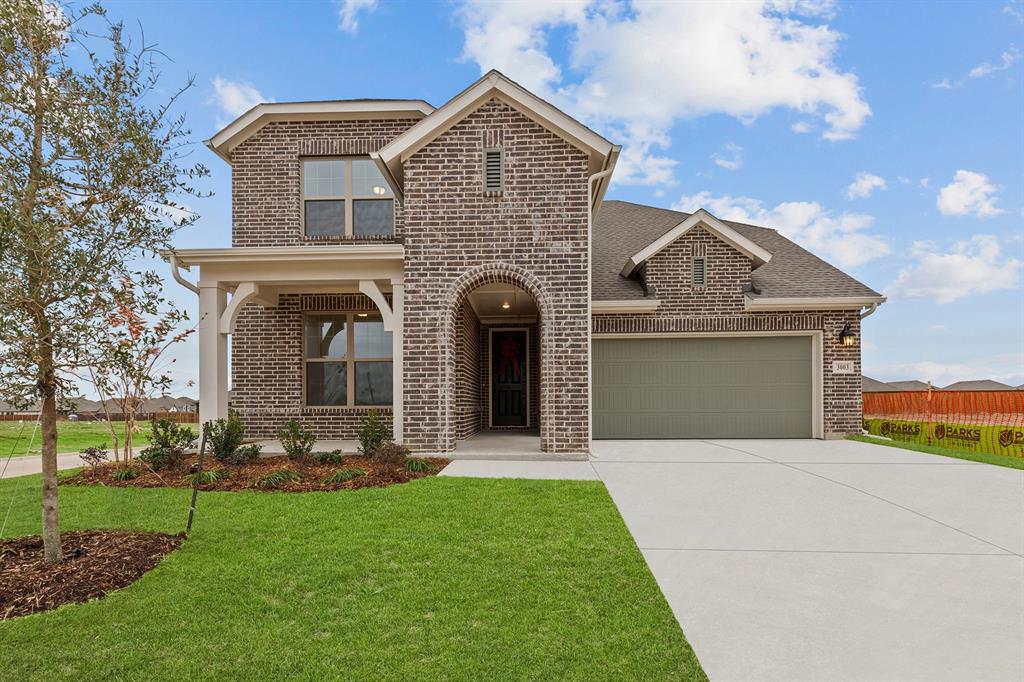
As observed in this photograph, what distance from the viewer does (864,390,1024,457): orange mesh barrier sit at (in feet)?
34.5

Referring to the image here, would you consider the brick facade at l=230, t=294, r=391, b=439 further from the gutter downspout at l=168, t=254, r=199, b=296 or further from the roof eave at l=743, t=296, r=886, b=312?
the roof eave at l=743, t=296, r=886, b=312

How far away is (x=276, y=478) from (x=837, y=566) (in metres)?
6.20

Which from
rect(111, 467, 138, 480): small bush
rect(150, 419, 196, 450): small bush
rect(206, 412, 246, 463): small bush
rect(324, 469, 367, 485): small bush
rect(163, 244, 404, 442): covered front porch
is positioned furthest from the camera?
rect(163, 244, 404, 442): covered front porch

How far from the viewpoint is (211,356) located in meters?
9.47

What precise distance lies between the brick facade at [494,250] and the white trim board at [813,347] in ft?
10.0

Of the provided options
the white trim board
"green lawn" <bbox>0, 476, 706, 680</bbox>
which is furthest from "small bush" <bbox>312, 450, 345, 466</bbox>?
the white trim board

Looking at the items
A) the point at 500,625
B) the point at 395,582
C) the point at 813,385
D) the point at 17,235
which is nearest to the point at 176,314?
the point at 17,235

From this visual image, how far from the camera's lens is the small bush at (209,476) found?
22.8 ft

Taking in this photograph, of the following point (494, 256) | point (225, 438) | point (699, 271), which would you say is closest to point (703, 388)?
point (699, 271)

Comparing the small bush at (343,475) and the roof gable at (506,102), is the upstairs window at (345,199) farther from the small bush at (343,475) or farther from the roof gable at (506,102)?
the small bush at (343,475)

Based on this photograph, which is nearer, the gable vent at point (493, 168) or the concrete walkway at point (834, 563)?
the concrete walkway at point (834, 563)

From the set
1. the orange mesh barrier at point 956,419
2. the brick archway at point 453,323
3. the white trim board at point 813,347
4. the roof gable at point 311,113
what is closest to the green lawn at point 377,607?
the brick archway at point 453,323

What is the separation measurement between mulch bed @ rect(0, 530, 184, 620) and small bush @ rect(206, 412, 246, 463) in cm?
328

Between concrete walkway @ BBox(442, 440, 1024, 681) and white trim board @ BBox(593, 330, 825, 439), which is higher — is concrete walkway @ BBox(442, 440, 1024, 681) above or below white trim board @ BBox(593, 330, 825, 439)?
below
